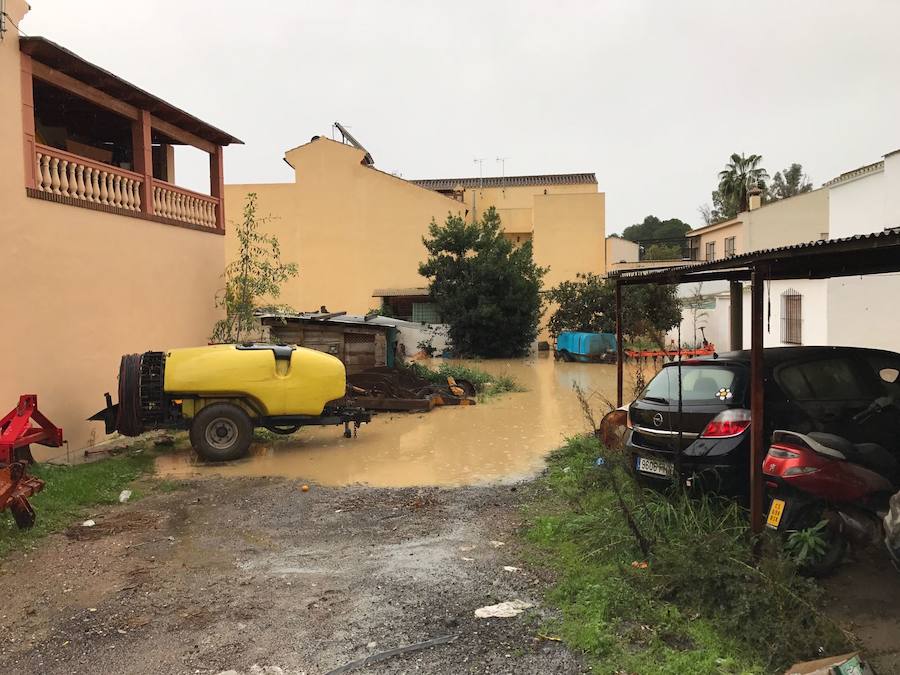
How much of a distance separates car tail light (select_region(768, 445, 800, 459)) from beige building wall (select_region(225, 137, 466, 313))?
27.3 m

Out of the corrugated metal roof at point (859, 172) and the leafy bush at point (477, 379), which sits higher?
the corrugated metal roof at point (859, 172)

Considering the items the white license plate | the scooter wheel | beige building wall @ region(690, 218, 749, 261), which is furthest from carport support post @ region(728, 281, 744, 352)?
beige building wall @ region(690, 218, 749, 261)

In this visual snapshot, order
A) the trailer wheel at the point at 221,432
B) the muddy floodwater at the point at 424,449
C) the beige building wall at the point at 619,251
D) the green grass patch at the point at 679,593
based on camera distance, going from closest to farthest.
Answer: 1. the green grass patch at the point at 679,593
2. the muddy floodwater at the point at 424,449
3. the trailer wheel at the point at 221,432
4. the beige building wall at the point at 619,251

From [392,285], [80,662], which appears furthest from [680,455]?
[392,285]

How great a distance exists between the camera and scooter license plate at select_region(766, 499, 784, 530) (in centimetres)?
448

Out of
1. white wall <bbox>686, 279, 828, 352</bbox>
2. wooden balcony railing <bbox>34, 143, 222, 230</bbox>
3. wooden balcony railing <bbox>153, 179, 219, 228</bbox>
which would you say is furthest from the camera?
white wall <bbox>686, 279, 828, 352</bbox>

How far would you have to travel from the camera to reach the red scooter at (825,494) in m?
4.43

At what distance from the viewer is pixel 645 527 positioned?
5.09 m

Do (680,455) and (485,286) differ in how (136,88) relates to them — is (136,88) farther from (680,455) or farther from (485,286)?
(485,286)

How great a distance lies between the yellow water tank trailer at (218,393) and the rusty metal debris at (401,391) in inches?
145

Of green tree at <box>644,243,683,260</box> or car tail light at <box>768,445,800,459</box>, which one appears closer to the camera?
car tail light at <box>768,445,800,459</box>

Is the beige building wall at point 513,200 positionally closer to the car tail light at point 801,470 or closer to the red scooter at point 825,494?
the red scooter at point 825,494

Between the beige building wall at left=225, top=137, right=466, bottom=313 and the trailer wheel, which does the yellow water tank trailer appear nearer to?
the trailer wheel

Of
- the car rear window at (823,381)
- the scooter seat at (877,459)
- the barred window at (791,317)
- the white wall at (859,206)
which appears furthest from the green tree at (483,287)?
the scooter seat at (877,459)
